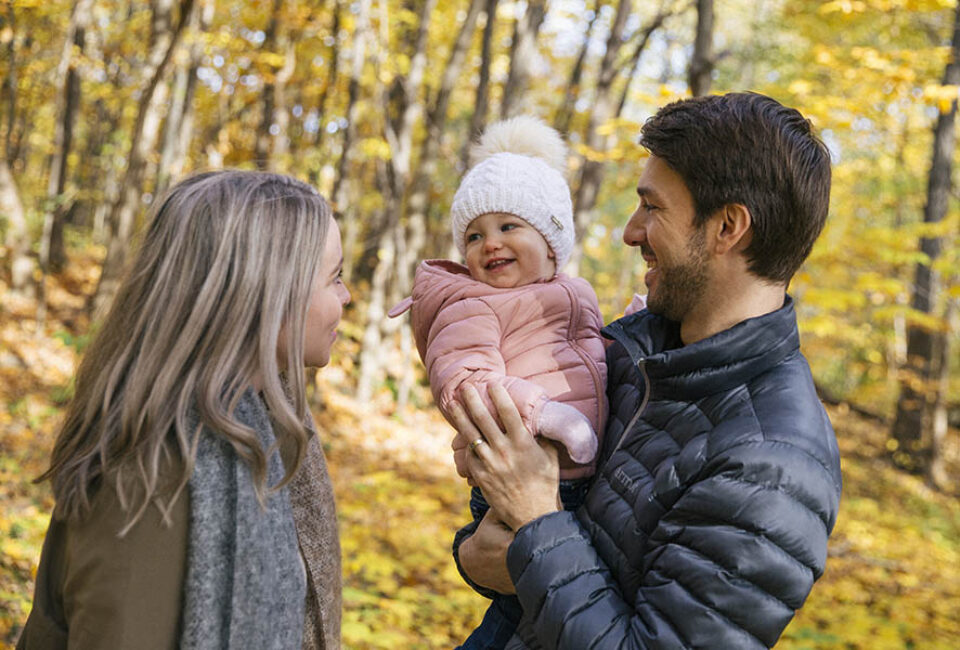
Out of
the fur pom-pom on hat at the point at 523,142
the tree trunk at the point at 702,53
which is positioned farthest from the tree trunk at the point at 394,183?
the fur pom-pom on hat at the point at 523,142

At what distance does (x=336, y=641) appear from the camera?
2.01 metres

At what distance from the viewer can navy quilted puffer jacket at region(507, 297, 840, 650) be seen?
1.41 metres

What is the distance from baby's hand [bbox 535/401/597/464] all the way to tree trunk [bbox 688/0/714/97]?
4266 mm

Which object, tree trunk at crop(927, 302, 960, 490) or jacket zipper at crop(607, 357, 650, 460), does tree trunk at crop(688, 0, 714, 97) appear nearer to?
jacket zipper at crop(607, 357, 650, 460)

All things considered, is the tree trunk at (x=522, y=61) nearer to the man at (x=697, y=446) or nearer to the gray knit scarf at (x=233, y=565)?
the man at (x=697, y=446)

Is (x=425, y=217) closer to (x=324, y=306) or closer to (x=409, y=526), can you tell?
(x=409, y=526)

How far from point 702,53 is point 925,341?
27.6 feet

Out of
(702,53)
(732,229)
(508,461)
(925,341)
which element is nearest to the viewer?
(732,229)

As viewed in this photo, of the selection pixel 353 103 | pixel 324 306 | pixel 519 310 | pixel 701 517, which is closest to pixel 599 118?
pixel 353 103

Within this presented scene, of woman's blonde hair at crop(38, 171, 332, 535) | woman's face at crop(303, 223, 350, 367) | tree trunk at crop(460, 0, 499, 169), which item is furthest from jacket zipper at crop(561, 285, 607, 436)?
tree trunk at crop(460, 0, 499, 169)

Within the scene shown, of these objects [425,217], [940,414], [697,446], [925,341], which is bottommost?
[940,414]

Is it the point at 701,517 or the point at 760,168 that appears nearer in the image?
the point at 701,517

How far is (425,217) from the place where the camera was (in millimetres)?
11938

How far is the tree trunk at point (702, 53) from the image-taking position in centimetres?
546
